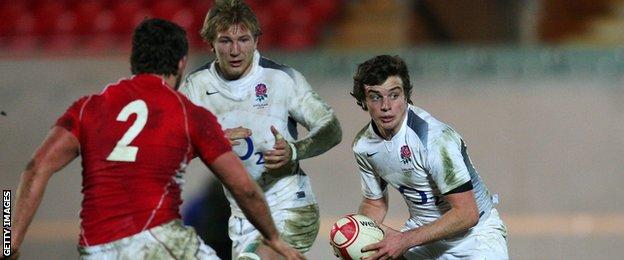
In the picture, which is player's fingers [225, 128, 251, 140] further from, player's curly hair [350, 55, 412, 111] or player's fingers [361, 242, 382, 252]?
player's fingers [361, 242, 382, 252]

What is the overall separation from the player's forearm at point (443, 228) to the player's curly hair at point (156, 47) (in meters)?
1.57

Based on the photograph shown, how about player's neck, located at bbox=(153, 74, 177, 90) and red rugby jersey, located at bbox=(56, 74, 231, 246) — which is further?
player's neck, located at bbox=(153, 74, 177, 90)

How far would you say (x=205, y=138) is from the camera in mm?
4438

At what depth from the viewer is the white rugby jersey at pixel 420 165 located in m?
5.39

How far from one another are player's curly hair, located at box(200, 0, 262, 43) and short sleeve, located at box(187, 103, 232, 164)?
1.46m

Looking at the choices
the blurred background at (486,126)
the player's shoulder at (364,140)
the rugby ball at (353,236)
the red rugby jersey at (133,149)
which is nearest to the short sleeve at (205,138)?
the red rugby jersey at (133,149)

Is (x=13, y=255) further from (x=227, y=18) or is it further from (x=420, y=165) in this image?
(x=420, y=165)

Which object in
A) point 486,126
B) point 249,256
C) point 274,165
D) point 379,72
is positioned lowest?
point 249,256

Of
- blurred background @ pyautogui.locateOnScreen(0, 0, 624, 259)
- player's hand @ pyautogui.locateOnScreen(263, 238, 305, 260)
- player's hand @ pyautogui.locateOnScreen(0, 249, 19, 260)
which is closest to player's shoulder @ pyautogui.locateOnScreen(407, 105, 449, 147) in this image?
player's hand @ pyautogui.locateOnScreen(263, 238, 305, 260)

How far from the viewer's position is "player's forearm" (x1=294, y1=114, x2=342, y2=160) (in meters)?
5.76

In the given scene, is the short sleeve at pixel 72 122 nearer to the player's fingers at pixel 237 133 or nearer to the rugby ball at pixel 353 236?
the player's fingers at pixel 237 133

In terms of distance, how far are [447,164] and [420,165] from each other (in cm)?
20

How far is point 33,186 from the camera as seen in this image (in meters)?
4.38

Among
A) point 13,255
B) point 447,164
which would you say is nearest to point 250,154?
point 447,164
